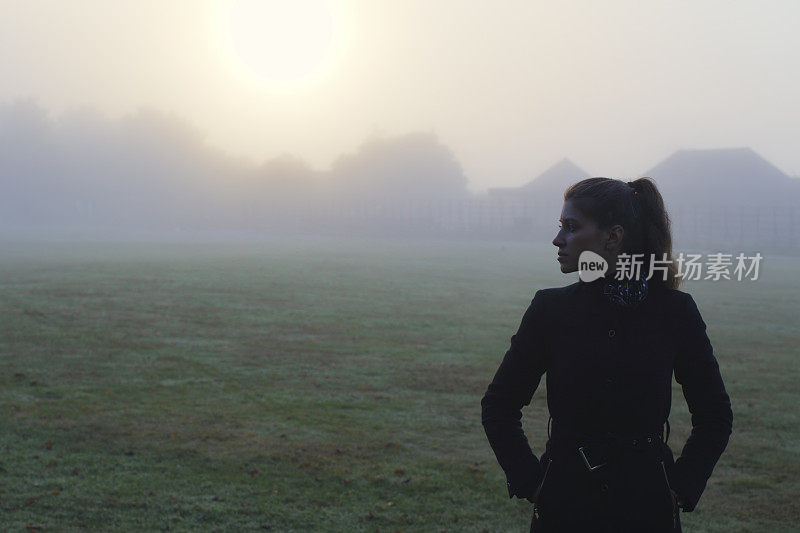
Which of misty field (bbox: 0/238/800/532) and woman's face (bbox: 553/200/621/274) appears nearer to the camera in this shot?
woman's face (bbox: 553/200/621/274)

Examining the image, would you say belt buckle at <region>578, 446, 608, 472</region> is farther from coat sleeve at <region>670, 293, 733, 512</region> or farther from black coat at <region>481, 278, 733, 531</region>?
coat sleeve at <region>670, 293, 733, 512</region>

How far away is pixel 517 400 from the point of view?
10.3 feet

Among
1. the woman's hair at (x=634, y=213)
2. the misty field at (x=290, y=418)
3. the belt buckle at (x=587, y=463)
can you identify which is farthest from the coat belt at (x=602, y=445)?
the misty field at (x=290, y=418)

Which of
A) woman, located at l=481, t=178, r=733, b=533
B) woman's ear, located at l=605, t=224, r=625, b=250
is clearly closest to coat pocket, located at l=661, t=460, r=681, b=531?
woman, located at l=481, t=178, r=733, b=533

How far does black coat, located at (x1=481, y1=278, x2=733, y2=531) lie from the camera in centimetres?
287

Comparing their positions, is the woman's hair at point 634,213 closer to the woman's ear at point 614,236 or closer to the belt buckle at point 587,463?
the woman's ear at point 614,236

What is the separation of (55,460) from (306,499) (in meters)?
2.86

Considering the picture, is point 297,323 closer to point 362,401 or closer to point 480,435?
point 362,401

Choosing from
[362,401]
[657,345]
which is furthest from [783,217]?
[657,345]

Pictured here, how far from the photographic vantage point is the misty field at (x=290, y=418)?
23.6 feet

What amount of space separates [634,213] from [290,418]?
788 cm
